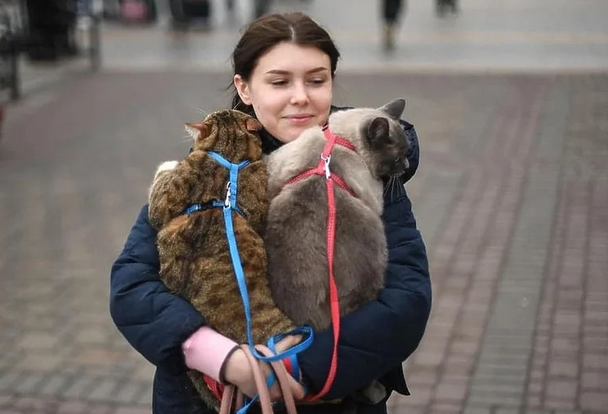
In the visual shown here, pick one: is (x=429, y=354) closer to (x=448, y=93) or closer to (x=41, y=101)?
(x=448, y=93)

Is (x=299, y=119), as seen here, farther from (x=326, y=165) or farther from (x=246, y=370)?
(x=246, y=370)

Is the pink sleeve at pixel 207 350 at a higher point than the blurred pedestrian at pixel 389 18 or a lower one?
higher

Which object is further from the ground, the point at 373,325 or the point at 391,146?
the point at 391,146

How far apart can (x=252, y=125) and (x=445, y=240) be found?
193 inches

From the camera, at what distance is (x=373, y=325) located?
77.2 inches

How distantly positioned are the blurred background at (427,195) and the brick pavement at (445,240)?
2 centimetres

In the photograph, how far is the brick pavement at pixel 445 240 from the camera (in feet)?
15.7

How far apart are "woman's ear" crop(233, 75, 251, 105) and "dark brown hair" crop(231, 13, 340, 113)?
0.11 feet

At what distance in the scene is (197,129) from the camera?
2.06 meters

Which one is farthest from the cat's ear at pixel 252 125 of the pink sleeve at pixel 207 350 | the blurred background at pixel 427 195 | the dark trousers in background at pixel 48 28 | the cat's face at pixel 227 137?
the dark trousers in background at pixel 48 28

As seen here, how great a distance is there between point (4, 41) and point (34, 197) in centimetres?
495

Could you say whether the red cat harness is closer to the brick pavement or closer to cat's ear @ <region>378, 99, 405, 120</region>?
cat's ear @ <region>378, 99, 405, 120</region>

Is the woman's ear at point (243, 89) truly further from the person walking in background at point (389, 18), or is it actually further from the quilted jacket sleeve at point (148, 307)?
the person walking in background at point (389, 18)

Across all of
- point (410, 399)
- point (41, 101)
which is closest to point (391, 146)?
point (410, 399)
